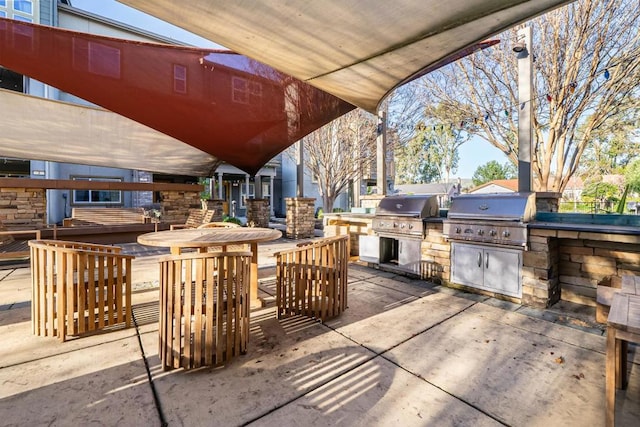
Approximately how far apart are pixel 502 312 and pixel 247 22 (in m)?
3.95

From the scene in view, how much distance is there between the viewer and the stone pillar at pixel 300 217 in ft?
29.4

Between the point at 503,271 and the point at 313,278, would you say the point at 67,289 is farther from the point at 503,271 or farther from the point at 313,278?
the point at 503,271

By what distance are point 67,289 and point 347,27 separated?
10.8 ft

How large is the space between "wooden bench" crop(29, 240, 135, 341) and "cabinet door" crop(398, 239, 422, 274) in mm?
3907

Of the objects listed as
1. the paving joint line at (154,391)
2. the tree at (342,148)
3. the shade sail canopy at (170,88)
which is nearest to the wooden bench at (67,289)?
the paving joint line at (154,391)

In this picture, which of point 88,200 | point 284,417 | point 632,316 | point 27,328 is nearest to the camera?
point 632,316

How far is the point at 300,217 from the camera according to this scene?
9008mm

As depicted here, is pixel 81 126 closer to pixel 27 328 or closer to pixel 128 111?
pixel 128 111

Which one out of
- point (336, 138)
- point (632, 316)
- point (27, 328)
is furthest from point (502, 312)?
point (336, 138)

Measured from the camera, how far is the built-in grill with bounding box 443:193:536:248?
3.52 meters

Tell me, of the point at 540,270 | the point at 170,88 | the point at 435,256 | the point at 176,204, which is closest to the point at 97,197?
the point at 176,204

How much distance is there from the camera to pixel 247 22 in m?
2.33

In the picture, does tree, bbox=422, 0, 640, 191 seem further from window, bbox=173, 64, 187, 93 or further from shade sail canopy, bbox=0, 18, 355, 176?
window, bbox=173, 64, 187, 93

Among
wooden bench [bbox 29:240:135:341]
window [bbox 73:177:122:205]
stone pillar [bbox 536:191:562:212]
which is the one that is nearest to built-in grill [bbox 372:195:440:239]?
stone pillar [bbox 536:191:562:212]
